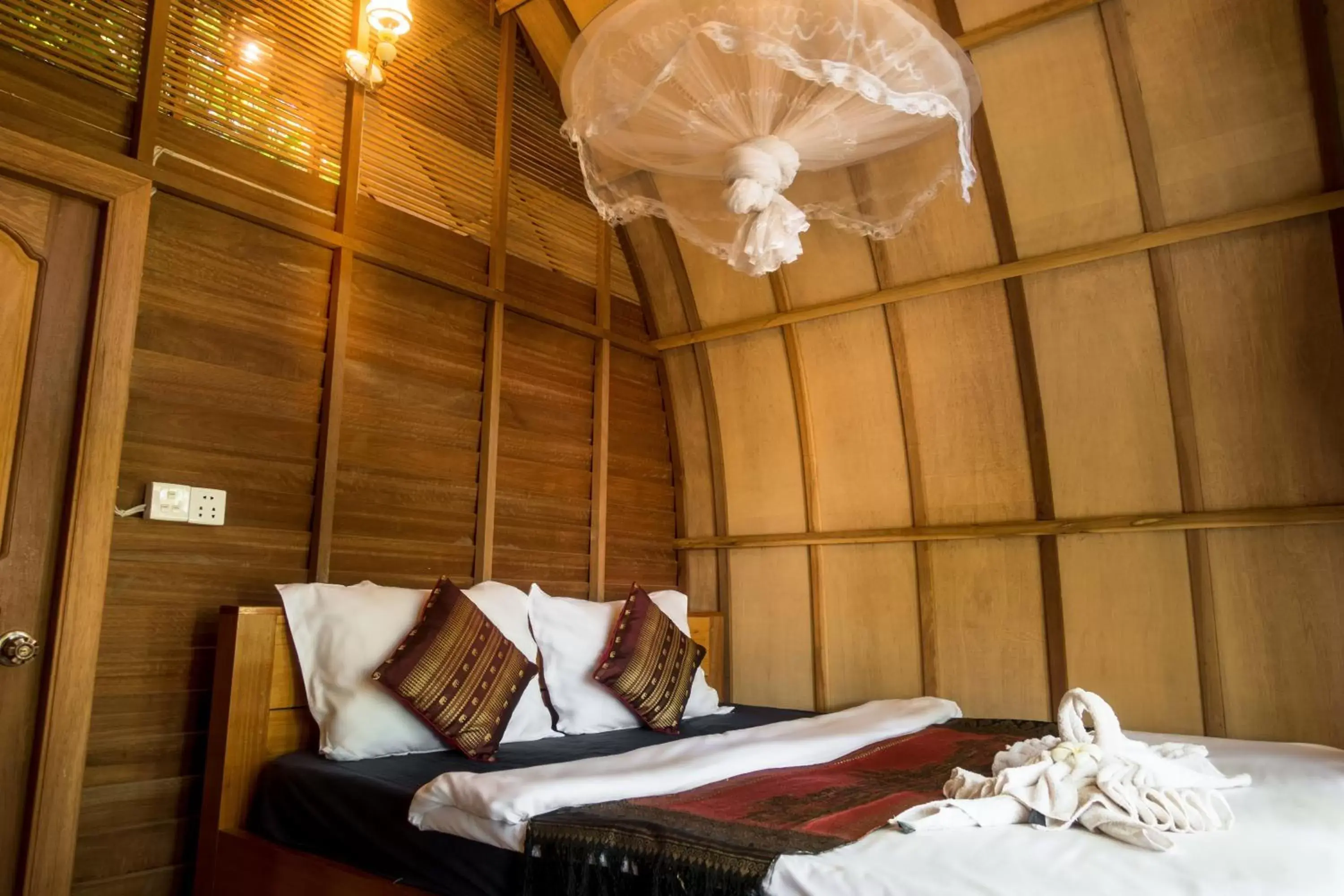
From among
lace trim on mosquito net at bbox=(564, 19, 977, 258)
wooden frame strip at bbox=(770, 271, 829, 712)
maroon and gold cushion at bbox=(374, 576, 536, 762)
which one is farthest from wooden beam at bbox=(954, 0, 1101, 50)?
maroon and gold cushion at bbox=(374, 576, 536, 762)

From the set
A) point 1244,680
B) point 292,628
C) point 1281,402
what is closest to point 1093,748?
point 1244,680

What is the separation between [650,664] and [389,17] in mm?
2366

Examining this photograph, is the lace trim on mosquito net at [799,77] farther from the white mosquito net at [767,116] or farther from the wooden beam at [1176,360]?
the wooden beam at [1176,360]

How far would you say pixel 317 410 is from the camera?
9.45 feet

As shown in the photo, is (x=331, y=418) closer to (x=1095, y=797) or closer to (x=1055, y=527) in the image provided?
(x=1095, y=797)

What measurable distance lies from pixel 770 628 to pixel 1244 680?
1.77 metres

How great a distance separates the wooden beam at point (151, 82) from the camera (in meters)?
2.49

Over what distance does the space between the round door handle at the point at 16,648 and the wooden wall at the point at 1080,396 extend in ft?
8.13

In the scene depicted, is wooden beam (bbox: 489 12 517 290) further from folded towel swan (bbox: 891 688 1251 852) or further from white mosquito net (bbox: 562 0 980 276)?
folded towel swan (bbox: 891 688 1251 852)

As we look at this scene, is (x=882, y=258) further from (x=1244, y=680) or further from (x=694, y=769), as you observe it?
(x=694, y=769)

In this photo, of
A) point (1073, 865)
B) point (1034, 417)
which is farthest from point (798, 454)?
point (1073, 865)

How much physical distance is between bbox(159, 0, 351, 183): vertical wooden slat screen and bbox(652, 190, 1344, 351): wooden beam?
1.79 metres

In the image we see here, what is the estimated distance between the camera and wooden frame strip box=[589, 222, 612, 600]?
12.4 feet

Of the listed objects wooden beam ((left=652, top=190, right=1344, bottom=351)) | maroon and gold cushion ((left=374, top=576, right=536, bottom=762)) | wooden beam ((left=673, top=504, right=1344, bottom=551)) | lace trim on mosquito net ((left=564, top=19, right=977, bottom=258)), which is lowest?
maroon and gold cushion ((left=374, top=576, right=536, bottom=762))
